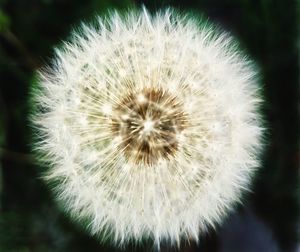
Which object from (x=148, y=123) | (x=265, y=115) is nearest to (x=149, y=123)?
(x=148, y=123)

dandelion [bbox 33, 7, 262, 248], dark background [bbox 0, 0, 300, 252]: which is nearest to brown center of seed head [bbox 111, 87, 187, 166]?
dandelion [bbox 33, 7, 262, 248]

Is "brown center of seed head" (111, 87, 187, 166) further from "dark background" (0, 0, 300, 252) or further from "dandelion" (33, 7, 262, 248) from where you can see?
"dark background" (0, 0, 300, 252)

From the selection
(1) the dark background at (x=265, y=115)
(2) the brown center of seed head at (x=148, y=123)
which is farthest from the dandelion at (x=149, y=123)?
(1) the dark background at (x=265, y=115)

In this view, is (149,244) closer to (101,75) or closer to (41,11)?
(101,75)

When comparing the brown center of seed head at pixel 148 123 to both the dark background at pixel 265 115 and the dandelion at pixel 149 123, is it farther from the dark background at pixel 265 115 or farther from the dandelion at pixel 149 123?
the dark background at pixel 265 115

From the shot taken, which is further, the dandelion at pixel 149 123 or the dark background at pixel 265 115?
the dark background at pixel 265 115

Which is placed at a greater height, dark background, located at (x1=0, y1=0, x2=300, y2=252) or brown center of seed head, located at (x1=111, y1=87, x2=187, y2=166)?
dark background, located at (x1=0, y1=0, x2=300, y2=252)

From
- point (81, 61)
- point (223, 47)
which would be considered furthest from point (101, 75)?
point (223, 47)

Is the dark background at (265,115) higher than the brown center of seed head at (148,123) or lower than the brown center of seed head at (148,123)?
higher

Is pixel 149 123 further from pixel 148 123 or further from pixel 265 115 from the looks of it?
pixel 265 115

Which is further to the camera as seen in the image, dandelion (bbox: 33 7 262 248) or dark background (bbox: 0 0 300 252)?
dark background (bbox: 0 0 300 252)
